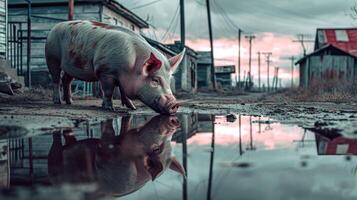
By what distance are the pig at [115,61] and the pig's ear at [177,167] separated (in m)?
4.57

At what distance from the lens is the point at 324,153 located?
438cm

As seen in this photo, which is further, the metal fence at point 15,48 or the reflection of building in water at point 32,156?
the metal fence at point 15,48

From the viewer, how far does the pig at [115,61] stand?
8.47 metres

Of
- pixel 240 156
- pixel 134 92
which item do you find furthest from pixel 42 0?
pixel 240 156

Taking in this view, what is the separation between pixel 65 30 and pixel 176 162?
24.7 ft

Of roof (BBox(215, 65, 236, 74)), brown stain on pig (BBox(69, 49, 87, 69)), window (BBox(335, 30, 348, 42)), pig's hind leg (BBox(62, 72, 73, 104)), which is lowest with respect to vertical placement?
pig's hind leg (BBox(62, 72, 73, 104))

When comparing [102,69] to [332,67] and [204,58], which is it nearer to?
[332,67]

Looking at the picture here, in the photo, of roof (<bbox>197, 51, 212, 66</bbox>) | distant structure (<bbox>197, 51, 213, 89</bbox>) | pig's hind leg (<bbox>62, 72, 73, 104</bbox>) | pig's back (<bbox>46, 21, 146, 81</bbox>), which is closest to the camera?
pig's back (<bbox>46, 21, 146, 81</bbox>)

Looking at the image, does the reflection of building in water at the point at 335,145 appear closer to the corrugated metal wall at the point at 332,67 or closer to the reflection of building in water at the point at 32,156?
the reflection of building in water at the point at 32,156

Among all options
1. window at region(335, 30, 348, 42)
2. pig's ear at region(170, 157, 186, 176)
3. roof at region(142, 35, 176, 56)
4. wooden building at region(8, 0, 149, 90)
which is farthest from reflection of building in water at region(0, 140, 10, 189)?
window at region(335, 30, 348, 42)

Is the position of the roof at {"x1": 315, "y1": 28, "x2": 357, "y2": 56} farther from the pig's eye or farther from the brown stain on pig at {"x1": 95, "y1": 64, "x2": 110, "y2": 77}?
the brown stain on pig at {"x1": 95, "y1": 64, "x2": 110, "y2": 77}

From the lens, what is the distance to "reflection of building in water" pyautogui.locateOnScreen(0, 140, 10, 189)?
9.76 feet

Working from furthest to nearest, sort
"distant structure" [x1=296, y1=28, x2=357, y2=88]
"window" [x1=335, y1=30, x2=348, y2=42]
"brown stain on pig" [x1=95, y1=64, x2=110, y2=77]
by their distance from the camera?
"window" [x1=335, y1=30, x2=348, y2=42] < "distant structure" [x1=296, y1=28, x2=357, y2=88] < "brown stain on pig" [x1=95, y1=64, x2=110, y2=77]

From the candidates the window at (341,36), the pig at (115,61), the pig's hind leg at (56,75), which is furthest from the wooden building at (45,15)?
the window at (341,36)
